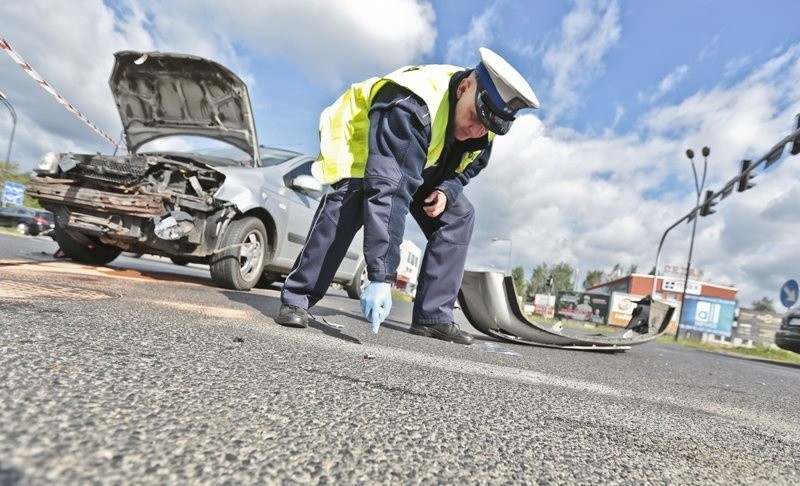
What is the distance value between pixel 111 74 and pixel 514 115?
14.6 feet

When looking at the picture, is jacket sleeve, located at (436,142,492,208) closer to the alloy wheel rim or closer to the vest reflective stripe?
the vest reflective stripe

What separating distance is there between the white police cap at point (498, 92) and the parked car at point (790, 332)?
836 cm

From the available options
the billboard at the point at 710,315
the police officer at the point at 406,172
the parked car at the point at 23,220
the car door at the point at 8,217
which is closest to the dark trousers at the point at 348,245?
the police officer at the point at 406,172

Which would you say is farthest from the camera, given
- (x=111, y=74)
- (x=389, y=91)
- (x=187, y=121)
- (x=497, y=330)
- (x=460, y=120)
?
(x=187, y=121)

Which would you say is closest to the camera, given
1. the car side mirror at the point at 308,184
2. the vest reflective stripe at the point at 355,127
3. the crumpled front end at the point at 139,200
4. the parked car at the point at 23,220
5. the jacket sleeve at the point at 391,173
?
the jacket sleeve at the point at 391,173

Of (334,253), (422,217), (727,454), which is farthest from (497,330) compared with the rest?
(727,454)

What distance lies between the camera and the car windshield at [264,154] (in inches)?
200

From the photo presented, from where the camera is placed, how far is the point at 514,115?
2.41m

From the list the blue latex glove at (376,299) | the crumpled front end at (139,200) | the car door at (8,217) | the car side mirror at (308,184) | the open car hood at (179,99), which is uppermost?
the open car hood at (179,99)

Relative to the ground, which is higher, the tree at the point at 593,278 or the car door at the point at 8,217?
the tree at the point at 593,278

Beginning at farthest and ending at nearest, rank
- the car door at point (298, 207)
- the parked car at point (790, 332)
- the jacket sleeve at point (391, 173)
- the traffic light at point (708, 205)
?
the traffic light at point (708, 205)
the parked car at point (790, 332)
the car door at point (298, 207)
the jacket sleeve at point (391, 173)

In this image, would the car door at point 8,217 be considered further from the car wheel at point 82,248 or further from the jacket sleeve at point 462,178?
the jacket sleeve at point 462,178

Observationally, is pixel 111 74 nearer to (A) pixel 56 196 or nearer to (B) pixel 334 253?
(A) pixel 56 196

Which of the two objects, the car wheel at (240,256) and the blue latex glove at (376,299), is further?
the car wheel at (240,256)
